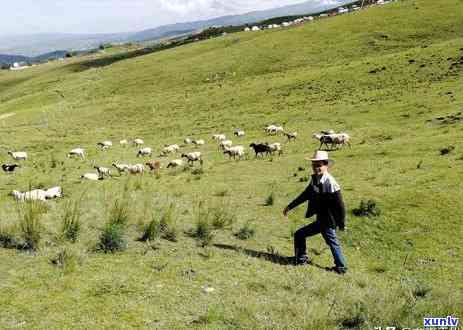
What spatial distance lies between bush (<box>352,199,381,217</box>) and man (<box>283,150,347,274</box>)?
458 cm

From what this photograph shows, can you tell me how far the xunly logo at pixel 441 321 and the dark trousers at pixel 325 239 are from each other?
11.1 feet

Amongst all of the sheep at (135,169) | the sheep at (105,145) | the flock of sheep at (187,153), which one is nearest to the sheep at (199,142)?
the flock of sheep at (187,153)

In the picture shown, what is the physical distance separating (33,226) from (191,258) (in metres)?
4.03

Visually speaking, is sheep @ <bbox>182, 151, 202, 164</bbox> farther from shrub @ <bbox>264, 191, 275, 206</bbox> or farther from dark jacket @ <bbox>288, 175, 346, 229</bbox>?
dark jacket @ <bbox>288, 175, 346, 229</bbox>

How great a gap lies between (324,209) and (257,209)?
20.3 ft

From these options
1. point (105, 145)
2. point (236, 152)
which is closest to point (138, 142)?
point (105, 145)

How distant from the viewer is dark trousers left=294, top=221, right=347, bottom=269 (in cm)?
1099

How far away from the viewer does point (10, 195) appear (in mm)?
20031

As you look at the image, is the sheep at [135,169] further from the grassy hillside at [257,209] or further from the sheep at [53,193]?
the sheep at [53,193]

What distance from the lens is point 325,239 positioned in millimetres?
11125

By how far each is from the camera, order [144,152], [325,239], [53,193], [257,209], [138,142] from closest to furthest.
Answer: [325,239], [257,209], [53,193], [144,152], [138,142]

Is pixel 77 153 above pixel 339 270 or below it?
below

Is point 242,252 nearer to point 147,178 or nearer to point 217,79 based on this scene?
point 147,178

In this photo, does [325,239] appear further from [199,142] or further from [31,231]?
[199,142]
